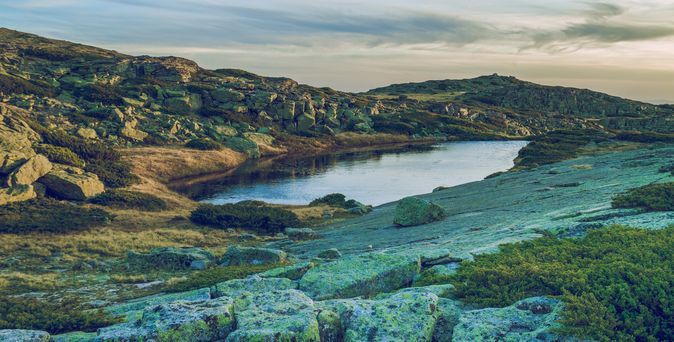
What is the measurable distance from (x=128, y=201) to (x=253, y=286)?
29.8 m

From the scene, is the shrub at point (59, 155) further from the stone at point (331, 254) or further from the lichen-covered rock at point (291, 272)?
the lichen-covered rock at point (291, 272)

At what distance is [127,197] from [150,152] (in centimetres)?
2531

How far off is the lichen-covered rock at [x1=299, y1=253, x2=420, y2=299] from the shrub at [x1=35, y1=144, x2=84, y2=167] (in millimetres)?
38522

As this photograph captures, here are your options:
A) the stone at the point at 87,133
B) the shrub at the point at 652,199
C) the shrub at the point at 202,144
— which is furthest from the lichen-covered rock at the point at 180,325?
the shrub at the point at 202,144

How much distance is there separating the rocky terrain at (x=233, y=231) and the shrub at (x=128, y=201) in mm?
203

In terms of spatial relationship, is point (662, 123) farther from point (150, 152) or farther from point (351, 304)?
point (351, 304)

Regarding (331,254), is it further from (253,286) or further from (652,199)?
(652,199)

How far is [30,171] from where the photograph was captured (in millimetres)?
37500

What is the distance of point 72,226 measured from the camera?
31.2 meters

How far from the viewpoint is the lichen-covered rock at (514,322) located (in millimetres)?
8234

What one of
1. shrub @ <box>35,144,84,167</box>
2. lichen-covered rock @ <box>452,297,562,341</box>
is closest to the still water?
shrub @ <box>35,144,84,167</box>

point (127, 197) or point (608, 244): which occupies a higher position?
point (608, 244)

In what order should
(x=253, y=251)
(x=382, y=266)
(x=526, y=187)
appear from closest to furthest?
(x=382, y=266) < (x=253, y=251) < (x=526, y=187)

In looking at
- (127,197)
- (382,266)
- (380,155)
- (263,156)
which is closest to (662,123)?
(380,155)
